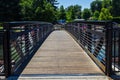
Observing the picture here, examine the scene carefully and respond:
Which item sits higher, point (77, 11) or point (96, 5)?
point (96, 5)

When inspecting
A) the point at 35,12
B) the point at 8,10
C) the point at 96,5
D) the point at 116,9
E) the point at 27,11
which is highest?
the point at 96,5

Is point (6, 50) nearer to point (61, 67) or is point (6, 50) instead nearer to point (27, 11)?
point (61, 67)

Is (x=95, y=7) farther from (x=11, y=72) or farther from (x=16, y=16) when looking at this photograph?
(x=11, y=72)

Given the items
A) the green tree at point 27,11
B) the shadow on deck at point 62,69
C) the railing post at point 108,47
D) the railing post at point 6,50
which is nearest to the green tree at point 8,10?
the green tree at point 27,11

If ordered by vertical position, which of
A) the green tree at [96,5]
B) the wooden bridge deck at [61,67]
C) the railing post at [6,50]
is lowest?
the wooden bridge deck at [61,67]

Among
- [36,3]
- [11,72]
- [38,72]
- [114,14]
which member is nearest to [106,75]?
[38,72]

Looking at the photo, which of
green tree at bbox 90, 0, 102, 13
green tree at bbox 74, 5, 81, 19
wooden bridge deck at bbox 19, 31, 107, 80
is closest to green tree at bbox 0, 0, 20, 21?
wooden bridge deck at bbox 19, 31, 107, 80

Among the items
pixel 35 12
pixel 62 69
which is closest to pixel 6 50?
pixel 62 69

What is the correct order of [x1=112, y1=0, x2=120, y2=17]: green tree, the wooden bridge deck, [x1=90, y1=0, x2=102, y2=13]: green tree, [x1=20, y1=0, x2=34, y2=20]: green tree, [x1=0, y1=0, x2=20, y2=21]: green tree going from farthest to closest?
[x1=90, y1=0, x2=102, y2=13]: green tree → [x1=112, y1=0, x2=120, y2=17]: green tree → [x1=20, y1=0, x2=34, y2=20]: green tree → [x1=0, y1=0, x2=20, y2=21]: green tree → the wooden bridge deck

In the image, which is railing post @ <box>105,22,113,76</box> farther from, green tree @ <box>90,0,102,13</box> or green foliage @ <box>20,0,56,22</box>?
green tree @ <box>90,0,102,13</box>

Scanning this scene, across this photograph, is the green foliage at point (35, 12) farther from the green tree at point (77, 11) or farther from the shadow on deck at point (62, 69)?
the green tree at point (77, 11)

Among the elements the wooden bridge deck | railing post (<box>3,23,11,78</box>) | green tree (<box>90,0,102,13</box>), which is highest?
green tree (<box>90,0,102,13</box>)

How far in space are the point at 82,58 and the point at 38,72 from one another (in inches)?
107

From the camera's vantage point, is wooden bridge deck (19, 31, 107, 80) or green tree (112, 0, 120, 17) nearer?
wooden bridge deck (19, 31, 107, 80)
